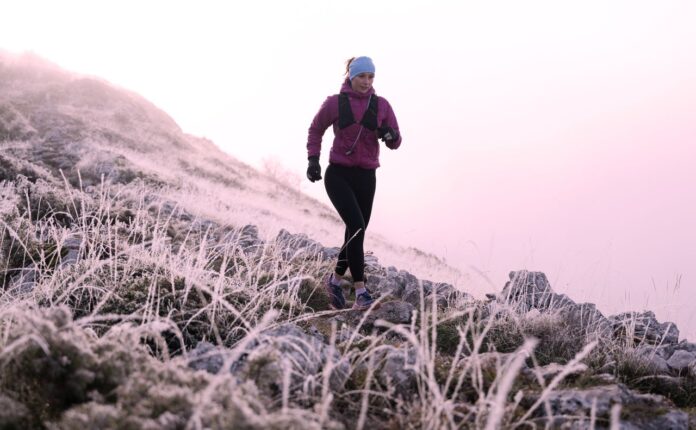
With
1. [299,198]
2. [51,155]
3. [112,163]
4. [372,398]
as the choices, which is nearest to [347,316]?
[372,398]

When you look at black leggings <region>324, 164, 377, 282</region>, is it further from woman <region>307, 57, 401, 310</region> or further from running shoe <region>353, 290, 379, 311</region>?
running shoe <region>353, 290, 379, 311</region>

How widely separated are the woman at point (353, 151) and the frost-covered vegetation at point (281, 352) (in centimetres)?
45

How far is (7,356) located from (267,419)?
4.10 ft

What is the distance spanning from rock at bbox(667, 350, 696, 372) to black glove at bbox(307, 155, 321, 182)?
364 centimetres

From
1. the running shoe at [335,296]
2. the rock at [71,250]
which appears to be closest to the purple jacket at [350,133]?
the running shoe at [335,296]

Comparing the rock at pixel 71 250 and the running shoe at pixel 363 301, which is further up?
the running shoe at pixel 363 301

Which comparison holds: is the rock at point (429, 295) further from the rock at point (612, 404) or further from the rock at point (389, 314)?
the rock at point (612, 404)

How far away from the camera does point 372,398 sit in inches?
105

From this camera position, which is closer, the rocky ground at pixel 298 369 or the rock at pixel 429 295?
the rocky ground at pixel 298 369

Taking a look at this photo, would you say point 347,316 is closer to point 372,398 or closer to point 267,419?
point 372,398

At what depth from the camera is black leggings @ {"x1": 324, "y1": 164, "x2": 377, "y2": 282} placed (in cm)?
561

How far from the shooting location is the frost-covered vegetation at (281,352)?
1955 millimetres

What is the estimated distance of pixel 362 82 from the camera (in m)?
5.59

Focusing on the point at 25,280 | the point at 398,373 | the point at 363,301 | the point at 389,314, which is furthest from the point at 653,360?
the point at 25,280
